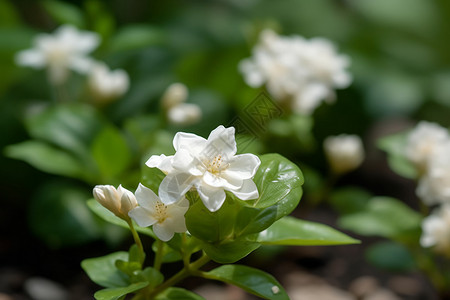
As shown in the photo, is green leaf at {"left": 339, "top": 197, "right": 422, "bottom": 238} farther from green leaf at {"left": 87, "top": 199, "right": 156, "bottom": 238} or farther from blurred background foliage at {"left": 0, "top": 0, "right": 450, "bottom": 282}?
green leaf at {"left": 87, "top": 199, "right": 156, "bottom": 238}

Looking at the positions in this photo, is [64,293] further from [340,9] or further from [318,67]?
[340,9]

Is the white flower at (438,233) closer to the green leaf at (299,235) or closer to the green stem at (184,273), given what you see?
the green leaf at (299,235)

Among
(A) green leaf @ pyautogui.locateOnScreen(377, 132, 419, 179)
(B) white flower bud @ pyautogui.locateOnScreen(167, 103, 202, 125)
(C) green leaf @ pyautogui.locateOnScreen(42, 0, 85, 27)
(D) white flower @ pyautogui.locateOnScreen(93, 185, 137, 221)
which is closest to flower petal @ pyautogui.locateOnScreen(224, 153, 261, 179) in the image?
(D) white flower @ pyautogui.locateOnScreen(93, 185, 137, 221)

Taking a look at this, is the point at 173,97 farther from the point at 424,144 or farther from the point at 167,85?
the point at 424,144

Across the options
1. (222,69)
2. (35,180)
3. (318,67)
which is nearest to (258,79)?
(318,67)

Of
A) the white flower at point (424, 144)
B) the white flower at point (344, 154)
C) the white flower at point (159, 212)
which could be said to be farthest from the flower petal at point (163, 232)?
the white flower at point (344, 154)
